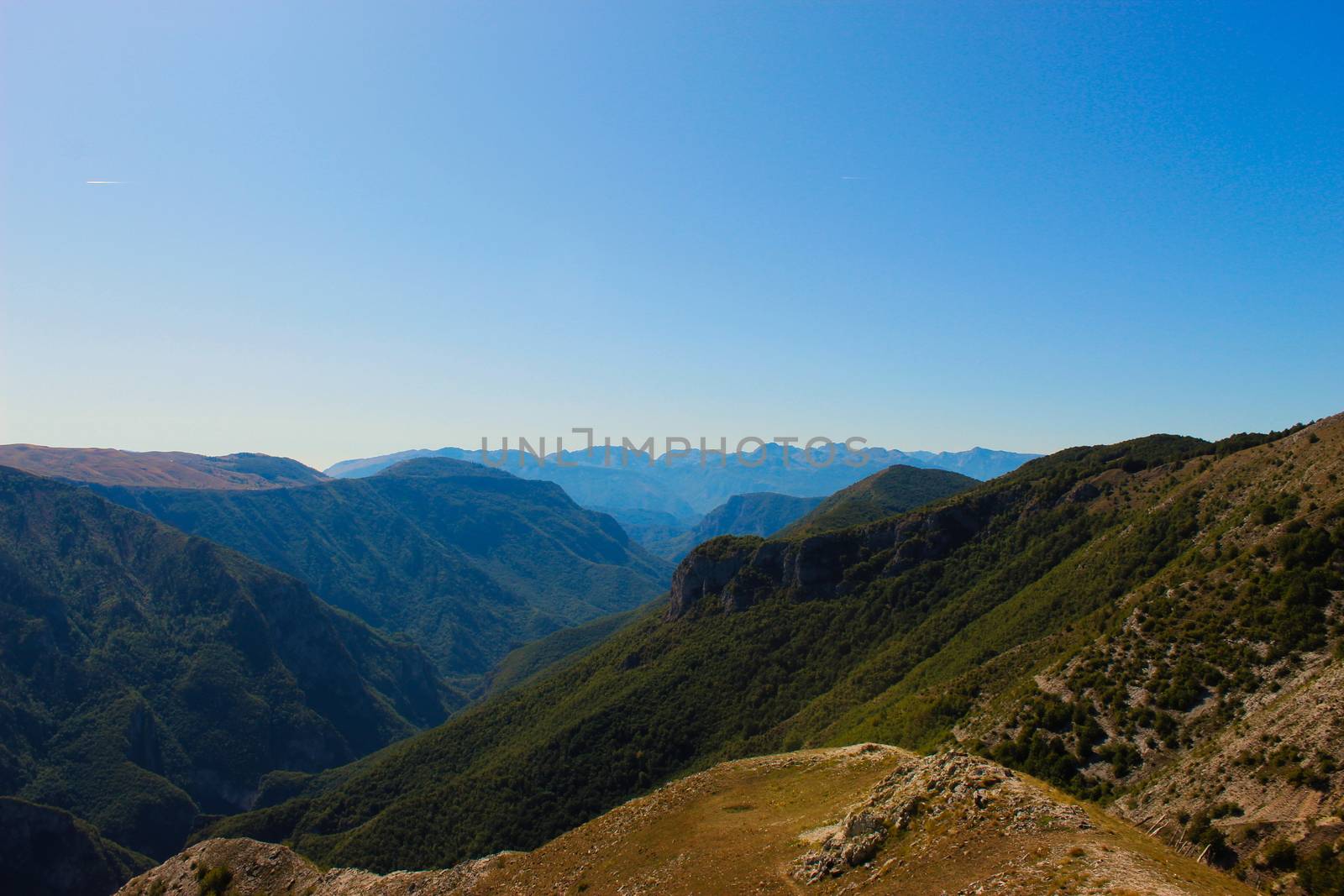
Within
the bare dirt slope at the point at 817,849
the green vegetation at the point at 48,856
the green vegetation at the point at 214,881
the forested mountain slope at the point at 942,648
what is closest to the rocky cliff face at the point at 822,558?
the forested mountain slope at the point at 942,648

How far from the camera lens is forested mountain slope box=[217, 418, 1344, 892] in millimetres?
43750

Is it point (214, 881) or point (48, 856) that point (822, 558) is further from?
point (48, 856)

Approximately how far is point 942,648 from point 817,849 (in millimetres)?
70791

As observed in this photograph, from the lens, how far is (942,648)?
9400cm

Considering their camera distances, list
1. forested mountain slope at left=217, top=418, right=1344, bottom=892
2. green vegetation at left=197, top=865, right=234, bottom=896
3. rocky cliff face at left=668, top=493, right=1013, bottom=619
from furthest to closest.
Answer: rocky cliff face at left=668, top=493, right=1013, bottom=619
green vegetation at left=197, top=865, right=234, bottom=896
forested mountain slope at left=217, top=418, right=1344, bottom=892

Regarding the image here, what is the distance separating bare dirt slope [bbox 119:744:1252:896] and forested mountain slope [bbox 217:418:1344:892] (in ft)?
36.6

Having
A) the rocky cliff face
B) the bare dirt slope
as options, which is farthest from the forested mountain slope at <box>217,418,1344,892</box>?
the bare dirt slope

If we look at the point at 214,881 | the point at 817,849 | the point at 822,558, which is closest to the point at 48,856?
the point at 214,881

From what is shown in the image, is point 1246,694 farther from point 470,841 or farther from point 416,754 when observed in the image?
point 416,754

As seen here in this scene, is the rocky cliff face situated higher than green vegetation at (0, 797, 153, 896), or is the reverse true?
the rocky cliff face

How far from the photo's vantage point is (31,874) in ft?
424

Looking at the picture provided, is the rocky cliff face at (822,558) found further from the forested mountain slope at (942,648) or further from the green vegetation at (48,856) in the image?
the green vegetation at (48,856)

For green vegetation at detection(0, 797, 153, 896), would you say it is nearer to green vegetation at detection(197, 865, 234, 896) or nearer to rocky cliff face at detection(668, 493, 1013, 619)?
rocky cliff face at detection(668, 493, 1013, 619)

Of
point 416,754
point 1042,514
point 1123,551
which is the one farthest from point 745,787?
point 416,754
